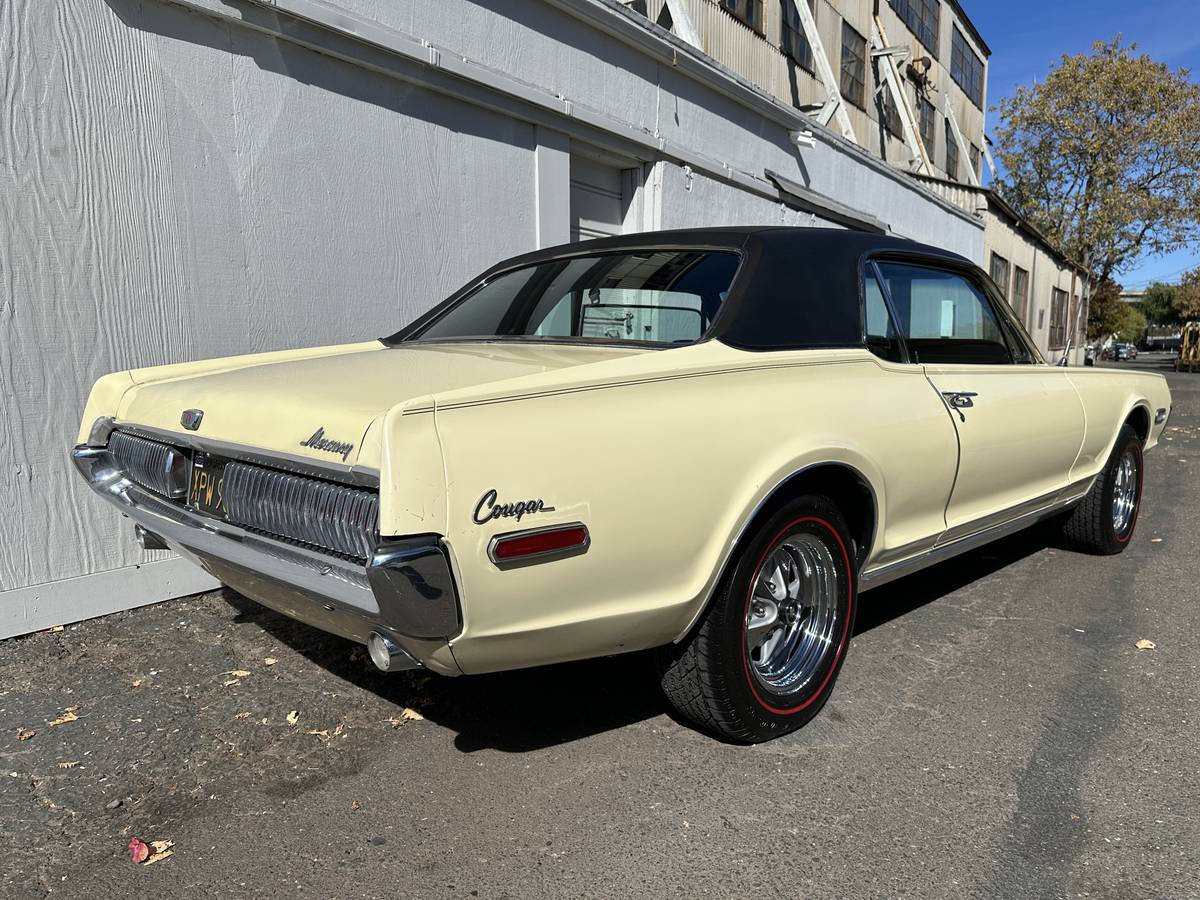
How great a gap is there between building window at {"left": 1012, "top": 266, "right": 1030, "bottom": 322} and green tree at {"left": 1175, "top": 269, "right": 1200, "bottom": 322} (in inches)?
1713

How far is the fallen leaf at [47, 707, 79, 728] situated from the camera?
2854 millimetres

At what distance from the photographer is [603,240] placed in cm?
345

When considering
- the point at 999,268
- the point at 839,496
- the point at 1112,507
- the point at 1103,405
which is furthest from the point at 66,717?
the point at 999,268

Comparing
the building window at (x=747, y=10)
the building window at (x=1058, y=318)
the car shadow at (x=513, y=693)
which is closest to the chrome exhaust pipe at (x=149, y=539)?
the car shadow at (x=513, y=693)

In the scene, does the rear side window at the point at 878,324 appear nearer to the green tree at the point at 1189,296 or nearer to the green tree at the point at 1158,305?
the green tree at the point at 1189,296

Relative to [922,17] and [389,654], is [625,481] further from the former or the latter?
[922,17]

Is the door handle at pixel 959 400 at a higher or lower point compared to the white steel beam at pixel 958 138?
lower

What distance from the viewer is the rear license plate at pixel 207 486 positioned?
7.97 ft

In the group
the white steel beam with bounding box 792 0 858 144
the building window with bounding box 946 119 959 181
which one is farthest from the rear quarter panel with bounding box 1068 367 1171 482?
the building window with bounding box 946 119 959 181

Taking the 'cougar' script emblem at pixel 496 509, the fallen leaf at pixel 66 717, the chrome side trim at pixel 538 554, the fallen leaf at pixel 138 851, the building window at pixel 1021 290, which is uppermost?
the building window at pixel 1021 290

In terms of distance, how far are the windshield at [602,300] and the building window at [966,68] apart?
26.6 metres

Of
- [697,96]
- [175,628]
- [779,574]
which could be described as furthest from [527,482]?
[697,96]

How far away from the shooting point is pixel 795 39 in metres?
14.1

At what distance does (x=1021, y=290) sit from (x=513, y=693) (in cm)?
2593
